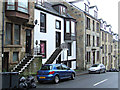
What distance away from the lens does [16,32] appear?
1538 cm

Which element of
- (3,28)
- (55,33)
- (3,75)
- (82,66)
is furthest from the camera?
(82,66)

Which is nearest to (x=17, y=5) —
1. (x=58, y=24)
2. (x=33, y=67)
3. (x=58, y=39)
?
(x=33, y=67)

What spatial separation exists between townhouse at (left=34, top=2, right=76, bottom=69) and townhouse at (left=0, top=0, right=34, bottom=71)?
1.18 meters

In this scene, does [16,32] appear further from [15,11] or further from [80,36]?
[80,36]

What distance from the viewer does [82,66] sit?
2603 cm

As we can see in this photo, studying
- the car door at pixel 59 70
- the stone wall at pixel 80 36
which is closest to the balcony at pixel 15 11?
the car door at pixel 59 70

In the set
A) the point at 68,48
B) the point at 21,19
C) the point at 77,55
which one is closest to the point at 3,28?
the point at 21,19

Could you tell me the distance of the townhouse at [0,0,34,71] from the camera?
45.3ft

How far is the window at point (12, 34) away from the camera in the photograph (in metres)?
14.5

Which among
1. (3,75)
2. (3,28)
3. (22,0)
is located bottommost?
(3,75)

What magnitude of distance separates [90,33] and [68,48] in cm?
728

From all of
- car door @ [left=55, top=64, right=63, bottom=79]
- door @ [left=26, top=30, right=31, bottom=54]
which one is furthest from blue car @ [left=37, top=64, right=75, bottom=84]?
door @ [left=26, top=30, right=31, bottom=54]

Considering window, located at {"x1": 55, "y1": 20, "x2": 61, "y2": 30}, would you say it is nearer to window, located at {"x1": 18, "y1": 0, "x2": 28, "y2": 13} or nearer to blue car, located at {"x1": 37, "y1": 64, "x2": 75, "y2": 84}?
window, located at {"x1": 18, "y1": 0, "x2": 28, "y2": 13}

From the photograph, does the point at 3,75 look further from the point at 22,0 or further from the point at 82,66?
the point at 82,66
